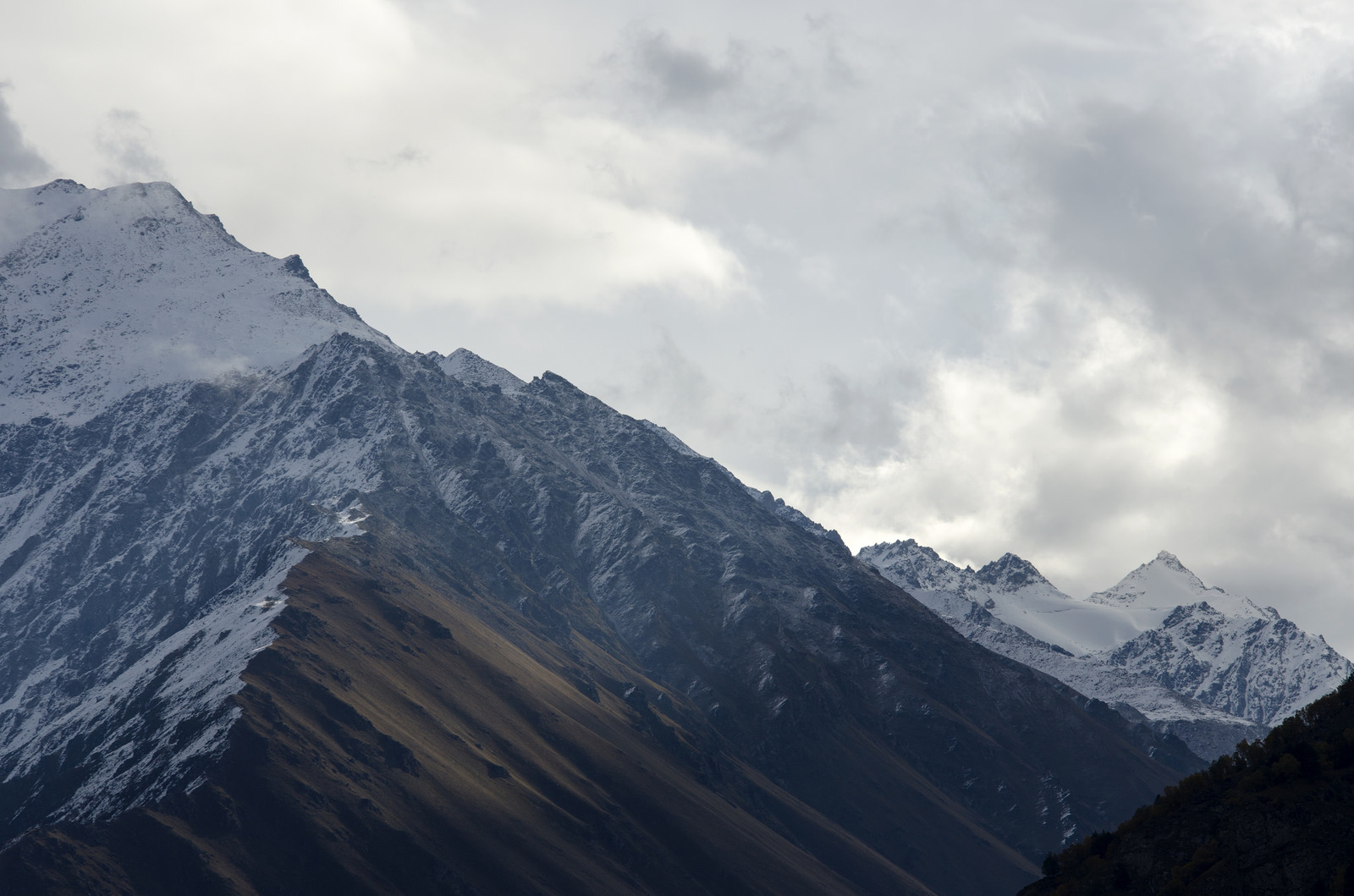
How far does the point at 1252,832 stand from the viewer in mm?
109562

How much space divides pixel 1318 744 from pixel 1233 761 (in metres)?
15.6

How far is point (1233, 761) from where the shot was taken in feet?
429

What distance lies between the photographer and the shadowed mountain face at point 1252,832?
103938mm

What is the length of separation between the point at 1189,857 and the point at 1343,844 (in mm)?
12685

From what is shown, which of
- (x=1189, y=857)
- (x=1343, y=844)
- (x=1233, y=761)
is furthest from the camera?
(x=1233, y=761)

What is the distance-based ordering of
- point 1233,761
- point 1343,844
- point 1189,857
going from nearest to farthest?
point 1343,844 < point 1189,857 < point 1233,761

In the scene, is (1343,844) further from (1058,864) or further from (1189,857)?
(1058,864)

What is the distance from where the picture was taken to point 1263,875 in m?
104

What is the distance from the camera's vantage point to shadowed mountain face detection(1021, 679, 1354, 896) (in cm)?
10394

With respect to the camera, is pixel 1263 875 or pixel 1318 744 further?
pixel 1318 744

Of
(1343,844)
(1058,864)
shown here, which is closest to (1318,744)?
(1343,844)

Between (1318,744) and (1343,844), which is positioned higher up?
(1318,744)

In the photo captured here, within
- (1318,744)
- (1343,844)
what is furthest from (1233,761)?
(1343,844)

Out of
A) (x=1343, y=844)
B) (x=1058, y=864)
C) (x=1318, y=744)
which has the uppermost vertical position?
(x=1318, y=744)
